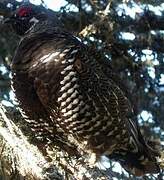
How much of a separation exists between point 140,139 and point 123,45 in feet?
3.17

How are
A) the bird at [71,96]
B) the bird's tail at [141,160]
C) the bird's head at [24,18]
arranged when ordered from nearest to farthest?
the bird at [71,96]
the bird's tail at [141,160]
the bird's head at [24,18]

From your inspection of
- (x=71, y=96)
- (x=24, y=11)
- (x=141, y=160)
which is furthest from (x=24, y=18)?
(x=141, y=160)

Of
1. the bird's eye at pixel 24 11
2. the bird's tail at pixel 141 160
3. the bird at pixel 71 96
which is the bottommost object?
the bird's tail at pixel 141 160

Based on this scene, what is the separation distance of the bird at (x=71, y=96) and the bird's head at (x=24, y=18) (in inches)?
18.2

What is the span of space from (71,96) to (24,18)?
1.26m

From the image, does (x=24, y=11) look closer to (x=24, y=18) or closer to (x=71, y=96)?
(x=24, y=18)

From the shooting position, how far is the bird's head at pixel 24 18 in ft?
14.9

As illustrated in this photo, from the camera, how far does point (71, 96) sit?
11.9ft

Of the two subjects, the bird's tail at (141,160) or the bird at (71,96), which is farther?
the bird's tail at (141,160)

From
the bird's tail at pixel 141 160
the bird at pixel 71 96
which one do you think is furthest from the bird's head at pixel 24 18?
the bird's tail at pixel 141 160

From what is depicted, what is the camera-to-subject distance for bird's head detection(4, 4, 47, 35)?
4.53m

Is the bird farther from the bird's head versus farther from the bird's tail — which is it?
the bird's head

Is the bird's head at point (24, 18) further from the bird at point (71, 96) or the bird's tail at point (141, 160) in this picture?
the bird's tail at point (141, 160)

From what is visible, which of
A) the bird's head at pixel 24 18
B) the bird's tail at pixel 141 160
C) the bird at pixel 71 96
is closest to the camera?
the bird at pixel 71 96
